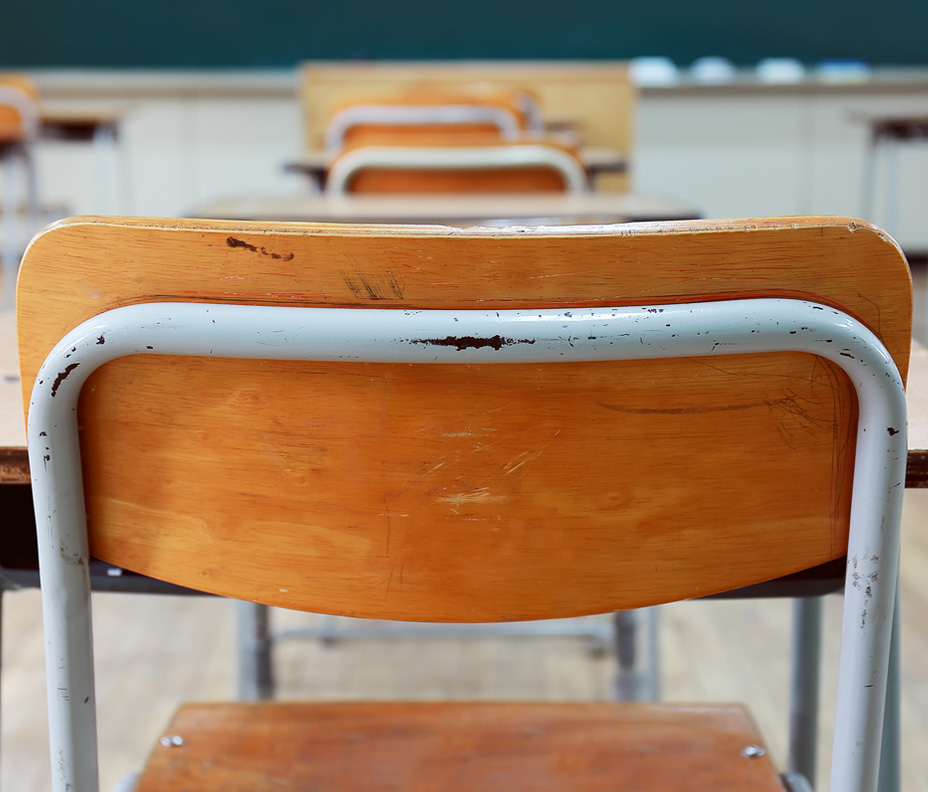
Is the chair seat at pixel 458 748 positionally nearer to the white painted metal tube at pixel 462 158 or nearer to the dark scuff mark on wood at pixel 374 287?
the dark scuff mark on wood at pixel 374 287

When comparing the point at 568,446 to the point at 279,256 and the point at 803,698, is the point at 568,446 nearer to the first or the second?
the point at 279,256

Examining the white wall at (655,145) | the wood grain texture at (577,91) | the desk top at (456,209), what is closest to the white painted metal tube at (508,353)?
the desk top at (456,209)

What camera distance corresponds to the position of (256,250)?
45 centimetres

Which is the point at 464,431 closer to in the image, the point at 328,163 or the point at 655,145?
the point at 328,163

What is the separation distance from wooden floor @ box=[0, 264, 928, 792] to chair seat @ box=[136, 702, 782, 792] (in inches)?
33.0

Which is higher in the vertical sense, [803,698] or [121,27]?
[121,27]

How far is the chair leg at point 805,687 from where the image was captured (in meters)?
0.93

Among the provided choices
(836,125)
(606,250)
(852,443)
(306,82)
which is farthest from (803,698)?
(836,125)

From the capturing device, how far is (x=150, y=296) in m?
0.48

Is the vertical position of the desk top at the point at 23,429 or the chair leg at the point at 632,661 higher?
the desk top at the point at 23,429

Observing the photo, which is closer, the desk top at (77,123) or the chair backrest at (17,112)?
the chair backrest at (17,112)

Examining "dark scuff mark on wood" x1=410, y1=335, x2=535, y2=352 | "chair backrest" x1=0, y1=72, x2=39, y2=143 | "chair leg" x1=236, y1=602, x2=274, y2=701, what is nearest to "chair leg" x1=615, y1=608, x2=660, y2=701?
"chair leg" x1=236, y1=602, x2=274, y2=701

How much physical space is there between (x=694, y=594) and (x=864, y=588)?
0.29 feet

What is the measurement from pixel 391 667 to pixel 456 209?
2.73 feet
